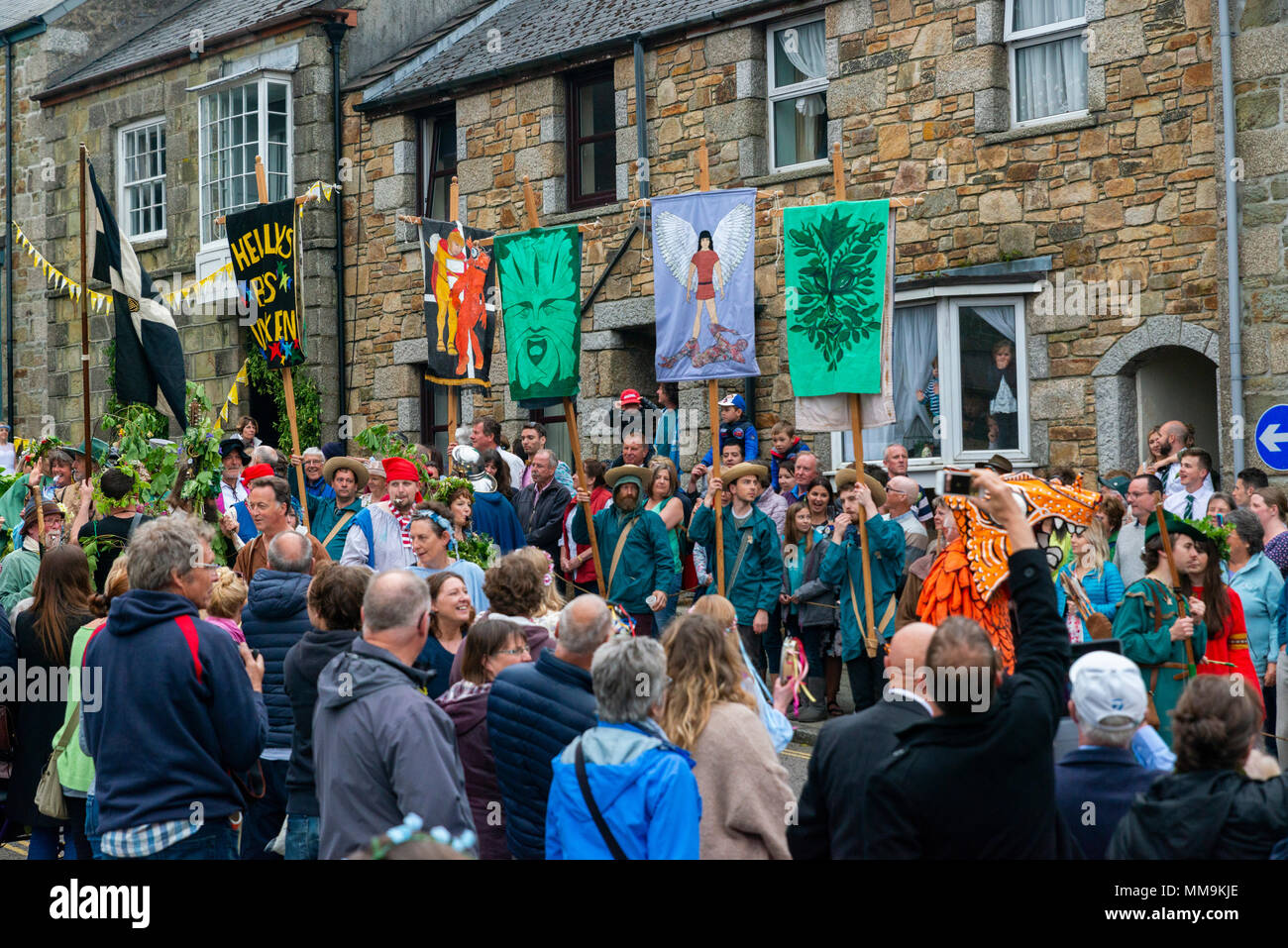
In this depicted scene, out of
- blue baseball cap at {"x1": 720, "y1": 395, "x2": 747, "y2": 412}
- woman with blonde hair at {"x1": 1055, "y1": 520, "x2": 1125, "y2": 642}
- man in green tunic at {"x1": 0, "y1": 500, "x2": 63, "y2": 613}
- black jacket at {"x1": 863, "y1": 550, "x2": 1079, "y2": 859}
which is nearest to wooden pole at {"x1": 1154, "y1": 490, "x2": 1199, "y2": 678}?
woman with blonde hair at {"x1": 1055, "y1": 520, "x2": 1125, "y2": 642}

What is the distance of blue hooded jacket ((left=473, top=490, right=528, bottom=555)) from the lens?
1203cm

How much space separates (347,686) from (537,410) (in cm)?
1389

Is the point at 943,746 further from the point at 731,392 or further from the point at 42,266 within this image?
the point at 42,266

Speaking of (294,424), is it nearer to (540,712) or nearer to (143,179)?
(540,712)

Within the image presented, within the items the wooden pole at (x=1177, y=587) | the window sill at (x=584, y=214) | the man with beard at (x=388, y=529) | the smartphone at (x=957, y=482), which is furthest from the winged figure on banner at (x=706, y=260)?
Answer: the smartphone at (x=957, y=482)

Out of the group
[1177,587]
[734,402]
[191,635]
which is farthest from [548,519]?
[191,635]

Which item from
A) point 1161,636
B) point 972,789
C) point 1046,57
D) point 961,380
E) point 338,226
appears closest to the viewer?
point 972,789

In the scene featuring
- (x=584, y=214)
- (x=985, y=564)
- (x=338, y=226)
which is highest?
(x=338, y=226)

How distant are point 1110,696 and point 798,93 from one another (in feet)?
40.1

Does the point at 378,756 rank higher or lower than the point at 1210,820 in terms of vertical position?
higher

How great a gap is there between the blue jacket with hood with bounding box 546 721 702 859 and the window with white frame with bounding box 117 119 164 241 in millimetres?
19227

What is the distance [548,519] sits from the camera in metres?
13.0

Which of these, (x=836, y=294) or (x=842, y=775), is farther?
(x=836, y=294)

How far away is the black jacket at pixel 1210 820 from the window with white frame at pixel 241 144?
699 inches
